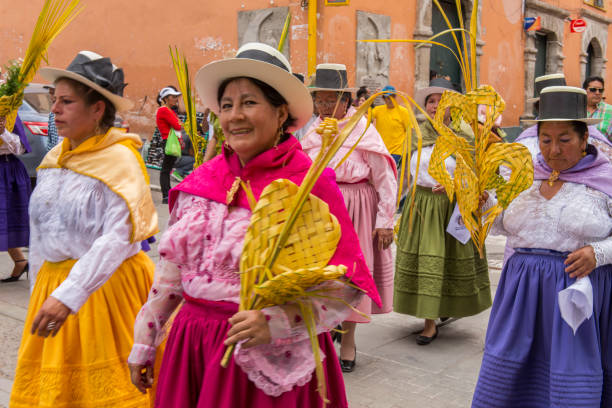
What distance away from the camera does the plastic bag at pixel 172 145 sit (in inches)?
432

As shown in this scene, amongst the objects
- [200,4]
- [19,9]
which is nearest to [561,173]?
[200,4]

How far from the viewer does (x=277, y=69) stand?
2.22 meters

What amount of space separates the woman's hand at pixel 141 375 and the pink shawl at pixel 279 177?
0.61 meters

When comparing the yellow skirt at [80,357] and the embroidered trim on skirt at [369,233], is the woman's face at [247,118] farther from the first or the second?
the embroidered trim on skirt at [369,233]

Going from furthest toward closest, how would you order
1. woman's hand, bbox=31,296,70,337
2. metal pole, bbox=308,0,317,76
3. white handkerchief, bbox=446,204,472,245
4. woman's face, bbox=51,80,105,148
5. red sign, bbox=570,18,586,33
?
red sign, bbox=570,18,586,33
metal pole, bbox=308,0,317,76
white handkerchief, bbox=446,204,472,245
woman's face, bbox=51,80,105,148
woman's hand, bbox=31,296,70,337

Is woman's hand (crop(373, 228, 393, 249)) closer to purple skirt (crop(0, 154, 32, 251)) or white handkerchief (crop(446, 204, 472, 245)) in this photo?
white handkerchief (crop(446, 204, 472, 245))

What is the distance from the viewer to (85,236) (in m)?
3.06

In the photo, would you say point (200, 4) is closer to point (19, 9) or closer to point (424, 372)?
point (19, 9)

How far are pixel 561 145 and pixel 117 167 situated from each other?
86.3 inches

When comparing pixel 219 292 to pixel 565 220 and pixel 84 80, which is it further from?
pixel 565 220

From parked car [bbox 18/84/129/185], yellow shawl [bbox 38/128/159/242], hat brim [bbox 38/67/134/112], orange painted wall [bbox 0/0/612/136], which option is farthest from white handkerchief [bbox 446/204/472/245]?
orange painted wall [bbox 0/0/612/136]

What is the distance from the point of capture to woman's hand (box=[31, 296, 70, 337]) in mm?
2723

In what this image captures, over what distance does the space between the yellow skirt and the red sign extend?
2117cm

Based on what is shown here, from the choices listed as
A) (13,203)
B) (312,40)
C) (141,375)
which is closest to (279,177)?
(141,375)
